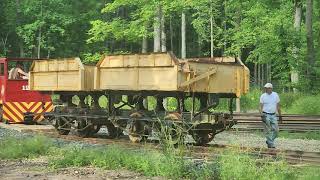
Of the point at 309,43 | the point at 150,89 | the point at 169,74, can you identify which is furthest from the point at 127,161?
the point at 309,43

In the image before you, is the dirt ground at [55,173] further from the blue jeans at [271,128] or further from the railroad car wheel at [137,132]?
the blue jeans at [271,128]

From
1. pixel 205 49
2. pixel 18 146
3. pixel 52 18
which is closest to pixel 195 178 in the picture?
pixel 18 146

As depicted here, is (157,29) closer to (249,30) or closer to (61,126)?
(249,30)

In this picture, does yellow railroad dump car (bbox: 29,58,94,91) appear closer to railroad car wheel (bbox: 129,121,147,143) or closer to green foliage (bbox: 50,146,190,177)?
railroad car wheel (bbox: 129,121,147,143)

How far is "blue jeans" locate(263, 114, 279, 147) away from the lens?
46.4ft

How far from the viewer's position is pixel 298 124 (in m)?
20.0

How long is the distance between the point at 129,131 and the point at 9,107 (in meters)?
8.81

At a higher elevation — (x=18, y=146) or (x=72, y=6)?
(x=72, y=6)

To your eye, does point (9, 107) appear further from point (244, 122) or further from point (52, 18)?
point (52, 18)

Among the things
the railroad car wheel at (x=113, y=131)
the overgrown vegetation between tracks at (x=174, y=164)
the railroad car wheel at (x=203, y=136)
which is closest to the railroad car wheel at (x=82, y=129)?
the railroad car wheel at (x=113, y=131)

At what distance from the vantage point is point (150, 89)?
14391mm

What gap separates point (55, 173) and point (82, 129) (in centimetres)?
784

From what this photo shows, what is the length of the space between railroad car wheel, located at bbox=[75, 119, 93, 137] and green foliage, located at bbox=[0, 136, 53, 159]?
162 inches

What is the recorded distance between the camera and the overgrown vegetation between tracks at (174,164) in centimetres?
832
